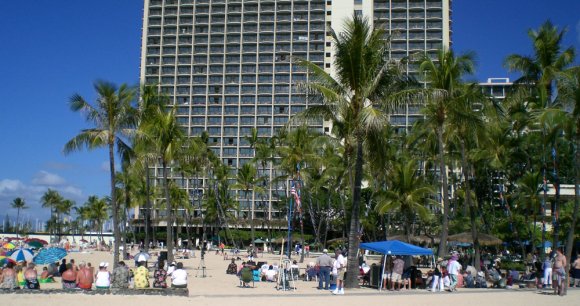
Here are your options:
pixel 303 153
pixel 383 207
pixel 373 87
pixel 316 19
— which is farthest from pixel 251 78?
pixel 373 87

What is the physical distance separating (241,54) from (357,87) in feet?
259

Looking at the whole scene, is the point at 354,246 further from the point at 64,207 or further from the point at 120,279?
the point at 64,207

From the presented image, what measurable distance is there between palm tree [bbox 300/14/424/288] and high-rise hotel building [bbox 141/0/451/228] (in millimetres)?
71664

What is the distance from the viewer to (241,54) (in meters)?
97.6

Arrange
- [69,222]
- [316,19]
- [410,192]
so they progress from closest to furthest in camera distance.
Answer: [410,192], [316,19], [69,222]

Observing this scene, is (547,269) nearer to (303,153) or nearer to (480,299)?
(480,299)

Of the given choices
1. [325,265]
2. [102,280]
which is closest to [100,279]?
[102,280]

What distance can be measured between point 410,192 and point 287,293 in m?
16.7

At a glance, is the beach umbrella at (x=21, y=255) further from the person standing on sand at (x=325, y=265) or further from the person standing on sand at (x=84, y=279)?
the person standing on sand at (x=325, y=265)

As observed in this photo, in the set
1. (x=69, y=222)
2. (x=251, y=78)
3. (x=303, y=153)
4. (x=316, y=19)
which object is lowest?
(x=69, y=222)

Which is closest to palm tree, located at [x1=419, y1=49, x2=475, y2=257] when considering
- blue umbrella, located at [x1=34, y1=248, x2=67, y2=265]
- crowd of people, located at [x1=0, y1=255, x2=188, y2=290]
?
crowd of people, located at [x1=0, y1=255, x2=188, y2=290]

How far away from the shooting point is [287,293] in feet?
61.7

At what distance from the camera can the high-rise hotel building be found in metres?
94.8

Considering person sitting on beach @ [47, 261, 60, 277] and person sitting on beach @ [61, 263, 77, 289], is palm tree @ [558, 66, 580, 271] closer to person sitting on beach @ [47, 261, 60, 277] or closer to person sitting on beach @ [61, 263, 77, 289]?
person sitting on beach @ [61, 263, 77, 289]
